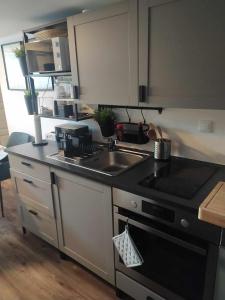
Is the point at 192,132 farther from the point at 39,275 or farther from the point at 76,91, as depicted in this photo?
the point at 39,275

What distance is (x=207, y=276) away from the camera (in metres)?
1.17

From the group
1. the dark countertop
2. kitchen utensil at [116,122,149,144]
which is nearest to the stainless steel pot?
the dark countertop

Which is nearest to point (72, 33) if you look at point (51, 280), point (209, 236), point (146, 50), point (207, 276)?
point (146, 50)

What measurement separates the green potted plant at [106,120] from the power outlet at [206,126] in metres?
0.72

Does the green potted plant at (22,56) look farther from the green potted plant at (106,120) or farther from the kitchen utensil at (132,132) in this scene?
the kitchen utensil at (132,132)

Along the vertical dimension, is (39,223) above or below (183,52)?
below

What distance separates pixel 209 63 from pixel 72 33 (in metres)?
1.01

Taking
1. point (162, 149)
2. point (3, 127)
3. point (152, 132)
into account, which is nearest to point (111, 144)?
point (152, 132)

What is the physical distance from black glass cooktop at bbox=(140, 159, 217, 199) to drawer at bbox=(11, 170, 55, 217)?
0.89m

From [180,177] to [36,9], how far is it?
5.31 ft

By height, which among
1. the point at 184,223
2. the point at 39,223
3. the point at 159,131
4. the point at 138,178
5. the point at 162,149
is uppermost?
the point at 159,131

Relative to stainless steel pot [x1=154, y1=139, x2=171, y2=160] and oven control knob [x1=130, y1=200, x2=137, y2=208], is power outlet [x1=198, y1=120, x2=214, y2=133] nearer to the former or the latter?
stainless steel pot [x1=154, y1=139, x2=171, y2=160]

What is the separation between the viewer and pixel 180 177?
1503 millimetres

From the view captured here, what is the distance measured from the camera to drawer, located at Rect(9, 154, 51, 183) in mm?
1870
